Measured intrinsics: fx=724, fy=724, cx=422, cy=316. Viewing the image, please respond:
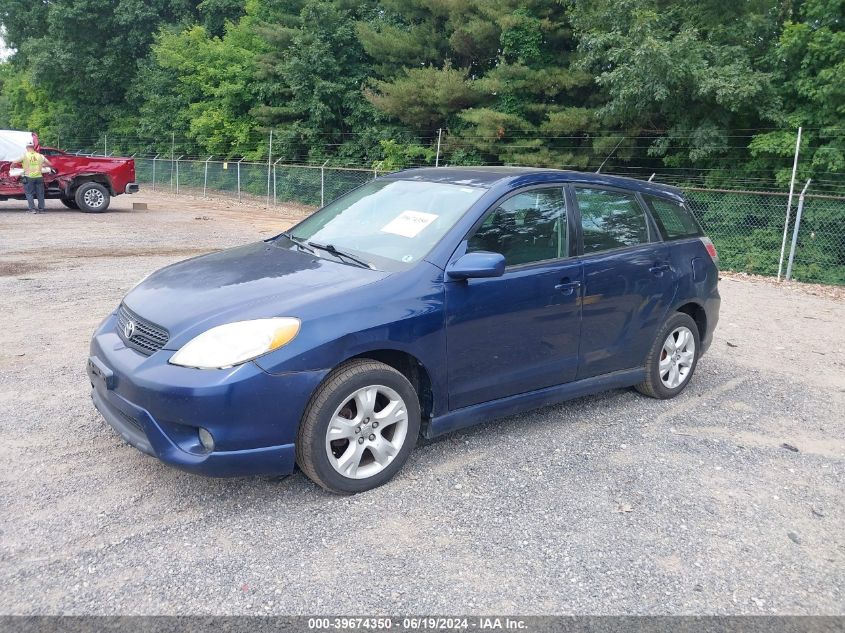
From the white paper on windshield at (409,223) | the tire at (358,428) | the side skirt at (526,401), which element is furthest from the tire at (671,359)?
the tire at (358,428)

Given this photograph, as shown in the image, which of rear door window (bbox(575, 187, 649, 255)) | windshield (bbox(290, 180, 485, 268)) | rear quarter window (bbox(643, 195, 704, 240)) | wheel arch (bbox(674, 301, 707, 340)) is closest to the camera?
windshield (bbox(290, 180, 485, 268))

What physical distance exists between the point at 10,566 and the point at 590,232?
3.75m

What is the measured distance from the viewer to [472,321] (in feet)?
13.5

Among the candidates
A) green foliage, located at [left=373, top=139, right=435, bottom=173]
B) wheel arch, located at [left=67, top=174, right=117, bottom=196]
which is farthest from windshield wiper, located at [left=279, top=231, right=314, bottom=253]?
green foliage, located at [left=373, top=139, right=435, bottom=173]

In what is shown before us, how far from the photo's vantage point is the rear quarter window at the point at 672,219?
17.9 ft

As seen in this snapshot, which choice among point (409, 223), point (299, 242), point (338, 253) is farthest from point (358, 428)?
point (299, 242)

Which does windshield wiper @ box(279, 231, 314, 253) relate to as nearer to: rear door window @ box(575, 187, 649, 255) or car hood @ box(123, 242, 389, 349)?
car hood @ box(123, 242, 389, 349)

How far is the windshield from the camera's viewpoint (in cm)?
427

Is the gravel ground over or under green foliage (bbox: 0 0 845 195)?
under

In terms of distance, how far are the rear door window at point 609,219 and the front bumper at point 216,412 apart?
2.28 meters

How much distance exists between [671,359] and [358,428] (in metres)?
2.84

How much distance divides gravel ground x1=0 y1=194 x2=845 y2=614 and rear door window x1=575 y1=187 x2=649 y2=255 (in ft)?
4.01

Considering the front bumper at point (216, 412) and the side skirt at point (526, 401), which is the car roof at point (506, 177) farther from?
the front bumper at point (216, 412)

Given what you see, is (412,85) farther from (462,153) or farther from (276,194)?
(276,194)
